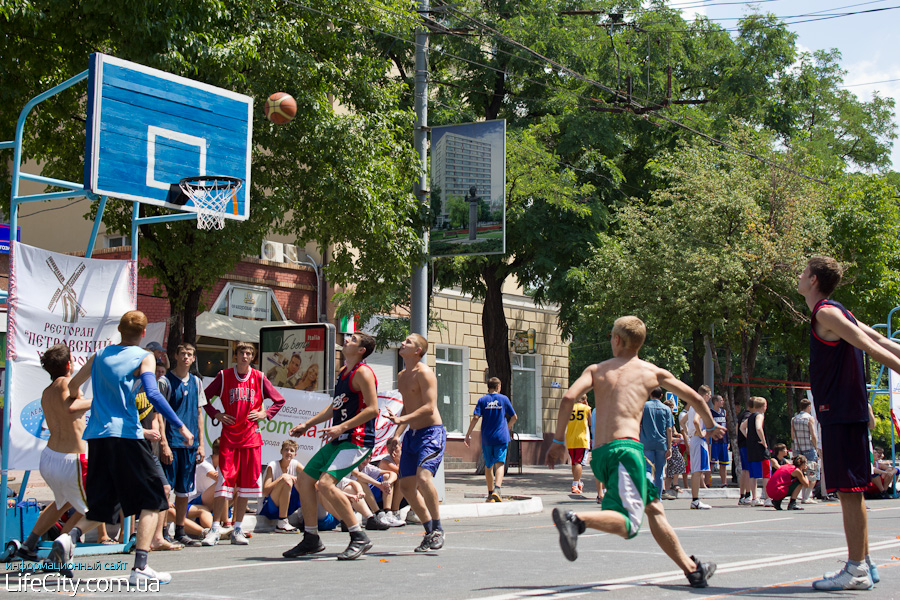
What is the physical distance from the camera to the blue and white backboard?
33.6 feet

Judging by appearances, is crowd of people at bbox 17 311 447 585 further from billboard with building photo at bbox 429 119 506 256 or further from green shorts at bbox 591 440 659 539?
billboard with building photo at bbox 429 119 506 256

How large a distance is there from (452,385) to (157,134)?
21843mm

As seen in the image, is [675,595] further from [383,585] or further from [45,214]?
[45,214]

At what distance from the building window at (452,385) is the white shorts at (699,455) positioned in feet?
47.7

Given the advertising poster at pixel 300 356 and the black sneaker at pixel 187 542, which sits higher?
the advertising poster at pixel 300 356

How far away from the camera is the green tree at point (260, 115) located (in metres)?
14.4

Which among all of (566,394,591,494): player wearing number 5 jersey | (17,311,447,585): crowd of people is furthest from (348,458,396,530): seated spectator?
(566,394,591,494): player wearing number 5 jersey

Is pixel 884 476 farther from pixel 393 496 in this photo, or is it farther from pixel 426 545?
pixel 426 545

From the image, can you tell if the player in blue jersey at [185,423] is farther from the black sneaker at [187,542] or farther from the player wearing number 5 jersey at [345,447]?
the player wearing number 5 jersey at [345,447]

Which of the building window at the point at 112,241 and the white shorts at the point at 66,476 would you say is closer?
the white shorts at the point at 66,476

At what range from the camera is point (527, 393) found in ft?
115

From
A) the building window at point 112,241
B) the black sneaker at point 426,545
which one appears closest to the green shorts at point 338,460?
the black sneaker at point 426,545

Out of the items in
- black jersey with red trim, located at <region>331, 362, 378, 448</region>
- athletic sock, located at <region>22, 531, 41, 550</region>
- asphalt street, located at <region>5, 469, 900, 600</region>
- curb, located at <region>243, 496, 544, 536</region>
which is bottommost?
curb, located at <region>243, 496, 544, 536</region>

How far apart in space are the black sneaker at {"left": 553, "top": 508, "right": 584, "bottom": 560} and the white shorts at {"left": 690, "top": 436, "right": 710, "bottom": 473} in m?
10.9
